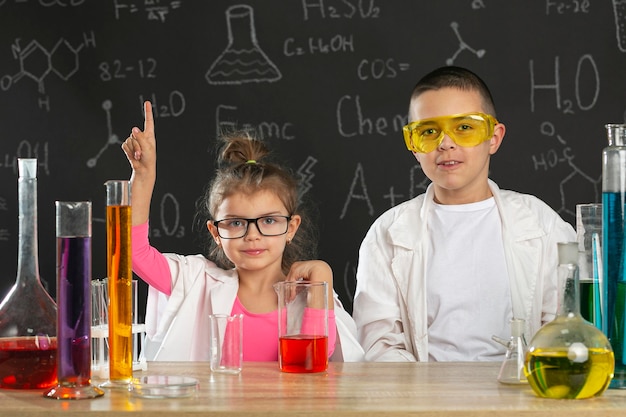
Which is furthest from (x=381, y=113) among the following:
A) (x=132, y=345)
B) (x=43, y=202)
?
(x=132, y=345)

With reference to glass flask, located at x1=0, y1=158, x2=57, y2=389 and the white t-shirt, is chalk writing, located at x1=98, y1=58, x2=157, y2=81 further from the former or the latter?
glass flask, located at x1=0, y1=158, x2=57, y2=389

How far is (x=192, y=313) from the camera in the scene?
233 centimetres

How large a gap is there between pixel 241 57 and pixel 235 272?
5.76 feet

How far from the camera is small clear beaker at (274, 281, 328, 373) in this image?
1456mm

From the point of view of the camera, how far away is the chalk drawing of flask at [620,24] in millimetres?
3854

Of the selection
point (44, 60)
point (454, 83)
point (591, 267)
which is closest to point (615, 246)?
point (591, 267)

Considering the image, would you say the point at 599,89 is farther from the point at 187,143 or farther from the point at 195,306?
the point at 195,306

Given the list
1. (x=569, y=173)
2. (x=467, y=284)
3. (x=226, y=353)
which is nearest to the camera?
(x=226, y=353)

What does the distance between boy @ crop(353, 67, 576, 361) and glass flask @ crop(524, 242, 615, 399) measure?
1.24 metres

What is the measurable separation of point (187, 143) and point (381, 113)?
2.85ft

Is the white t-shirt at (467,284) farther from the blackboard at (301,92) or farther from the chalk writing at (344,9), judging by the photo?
the chalk writing at (344,9)

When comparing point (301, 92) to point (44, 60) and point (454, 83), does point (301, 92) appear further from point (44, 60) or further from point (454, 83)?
point (454, 83)

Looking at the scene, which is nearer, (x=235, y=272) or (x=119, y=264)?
(x=119, y=264)

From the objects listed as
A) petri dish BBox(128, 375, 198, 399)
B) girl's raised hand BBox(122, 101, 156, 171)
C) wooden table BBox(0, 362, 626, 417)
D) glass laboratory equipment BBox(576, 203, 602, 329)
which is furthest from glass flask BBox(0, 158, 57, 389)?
glass laboratory equipment BBox(576, 203, 602, 329)
